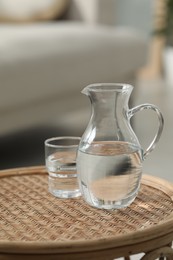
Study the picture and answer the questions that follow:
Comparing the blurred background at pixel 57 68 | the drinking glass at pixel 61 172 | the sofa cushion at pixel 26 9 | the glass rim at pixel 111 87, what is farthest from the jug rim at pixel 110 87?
the sofa cushion at pixel 26 9

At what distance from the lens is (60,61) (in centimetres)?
234

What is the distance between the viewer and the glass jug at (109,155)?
96 centimetres

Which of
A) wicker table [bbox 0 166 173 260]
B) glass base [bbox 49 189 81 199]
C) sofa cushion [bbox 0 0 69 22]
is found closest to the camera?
wicker table [bbox 0 166 173 260]

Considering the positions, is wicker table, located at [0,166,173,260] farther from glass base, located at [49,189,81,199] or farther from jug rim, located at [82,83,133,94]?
jug rim, located at [82,83,133,94]

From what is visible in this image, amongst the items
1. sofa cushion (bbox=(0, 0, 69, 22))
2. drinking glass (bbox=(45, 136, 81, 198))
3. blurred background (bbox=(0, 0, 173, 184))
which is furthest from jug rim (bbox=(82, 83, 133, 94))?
sofa cushion (bbox=(0, 0, 69, 22))

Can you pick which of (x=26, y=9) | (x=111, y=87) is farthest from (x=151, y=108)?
(x=26, y=9)

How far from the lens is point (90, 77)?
2498mm

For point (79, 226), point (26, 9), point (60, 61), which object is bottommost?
point (79, 226)

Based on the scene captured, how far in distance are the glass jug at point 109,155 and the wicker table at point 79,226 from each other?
3cm

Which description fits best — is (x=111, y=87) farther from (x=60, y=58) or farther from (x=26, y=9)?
(x=26, y=9)

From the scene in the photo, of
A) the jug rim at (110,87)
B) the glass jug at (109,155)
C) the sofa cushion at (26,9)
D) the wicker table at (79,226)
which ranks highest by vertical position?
the sofa cushion at (26,9)

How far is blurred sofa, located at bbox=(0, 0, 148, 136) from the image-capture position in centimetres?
219

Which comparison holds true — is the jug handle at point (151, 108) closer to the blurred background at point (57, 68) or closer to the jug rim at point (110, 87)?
the jug rim at point (110, 87)

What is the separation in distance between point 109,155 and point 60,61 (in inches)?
56.0
